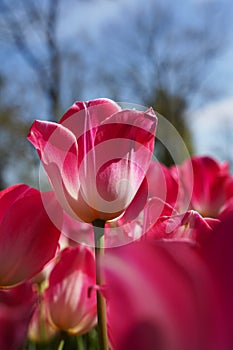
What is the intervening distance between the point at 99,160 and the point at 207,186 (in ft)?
2.08

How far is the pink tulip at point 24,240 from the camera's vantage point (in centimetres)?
31

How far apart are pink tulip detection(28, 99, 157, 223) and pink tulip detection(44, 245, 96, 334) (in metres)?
0.12

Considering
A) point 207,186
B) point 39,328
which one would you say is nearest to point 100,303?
point 39,328

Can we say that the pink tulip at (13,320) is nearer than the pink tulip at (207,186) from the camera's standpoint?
Yes

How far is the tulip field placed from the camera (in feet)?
0.53

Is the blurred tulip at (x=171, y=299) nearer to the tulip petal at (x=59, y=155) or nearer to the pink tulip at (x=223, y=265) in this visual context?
the pink tulip at (x=223, y=265)

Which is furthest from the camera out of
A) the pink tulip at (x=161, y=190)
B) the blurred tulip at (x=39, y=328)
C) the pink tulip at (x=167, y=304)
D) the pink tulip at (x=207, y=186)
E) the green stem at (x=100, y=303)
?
the pink tulip at (x=207, y=186)

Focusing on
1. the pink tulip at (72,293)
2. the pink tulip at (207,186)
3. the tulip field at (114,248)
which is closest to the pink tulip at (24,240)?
the tulip field at (114,248)

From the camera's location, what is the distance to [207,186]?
931 mm

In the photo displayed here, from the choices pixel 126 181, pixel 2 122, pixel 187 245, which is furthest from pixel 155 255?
pixel 2 122

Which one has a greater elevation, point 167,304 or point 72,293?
point 167,304

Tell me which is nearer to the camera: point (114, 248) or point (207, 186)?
point (114, 248)

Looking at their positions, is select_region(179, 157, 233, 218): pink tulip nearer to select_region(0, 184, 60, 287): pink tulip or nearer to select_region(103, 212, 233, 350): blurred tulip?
select_region(0, 184, 60, 287): pink tulip

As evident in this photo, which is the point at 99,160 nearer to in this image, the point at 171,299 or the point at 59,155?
the point at 59,155
